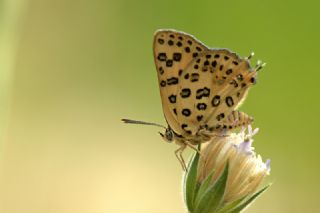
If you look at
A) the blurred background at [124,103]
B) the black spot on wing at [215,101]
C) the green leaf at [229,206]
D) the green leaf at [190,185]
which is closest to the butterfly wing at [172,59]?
the black spot on wing at [215,101]

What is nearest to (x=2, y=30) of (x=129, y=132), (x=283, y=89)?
(x=129, y=132)

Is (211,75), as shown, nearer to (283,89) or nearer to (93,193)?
(93,193)

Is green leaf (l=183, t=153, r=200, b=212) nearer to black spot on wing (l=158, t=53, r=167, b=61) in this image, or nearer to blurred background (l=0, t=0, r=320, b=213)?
black spot on wing (l=158, t=53, r=167, b=61)

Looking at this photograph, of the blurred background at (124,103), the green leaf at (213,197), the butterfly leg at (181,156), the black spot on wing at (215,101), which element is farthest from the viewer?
the blurred background at (124,103)

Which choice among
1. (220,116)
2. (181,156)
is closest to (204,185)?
(181,156)

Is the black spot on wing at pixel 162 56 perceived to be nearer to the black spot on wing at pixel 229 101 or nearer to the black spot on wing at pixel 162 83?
the black spot on wing at pixel 162 83

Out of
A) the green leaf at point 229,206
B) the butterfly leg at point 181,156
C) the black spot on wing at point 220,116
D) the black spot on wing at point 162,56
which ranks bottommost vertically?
the green leaf at point 229,206

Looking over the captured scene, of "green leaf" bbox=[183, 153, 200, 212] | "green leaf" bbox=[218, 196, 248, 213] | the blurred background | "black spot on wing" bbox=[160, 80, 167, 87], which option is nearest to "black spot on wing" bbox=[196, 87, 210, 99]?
"black spot on wing" bbox=[160, 80, 167, 87]

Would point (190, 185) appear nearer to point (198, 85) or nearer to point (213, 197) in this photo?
point (213, 197)
